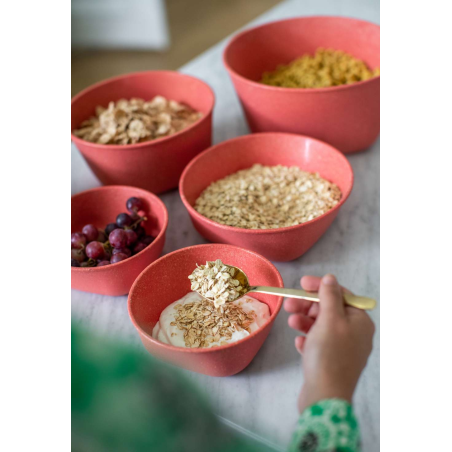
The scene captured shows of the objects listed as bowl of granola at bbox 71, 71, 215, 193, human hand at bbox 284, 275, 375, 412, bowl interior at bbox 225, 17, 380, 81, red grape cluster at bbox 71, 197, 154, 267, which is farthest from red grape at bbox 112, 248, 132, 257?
bowl interior at bbox 225, 17, 380, 81

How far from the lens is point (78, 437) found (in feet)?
1.59

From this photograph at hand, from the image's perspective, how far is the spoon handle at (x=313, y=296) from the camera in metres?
0.60

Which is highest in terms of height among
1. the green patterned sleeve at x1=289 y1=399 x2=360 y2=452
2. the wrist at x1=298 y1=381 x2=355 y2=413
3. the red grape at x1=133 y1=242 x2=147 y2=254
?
the green patterned sleeve at x1=289 y1=399 x2=360 y2=452

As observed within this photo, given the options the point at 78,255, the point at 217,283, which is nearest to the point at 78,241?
the point at 78,255

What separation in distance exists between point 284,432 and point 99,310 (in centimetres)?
36

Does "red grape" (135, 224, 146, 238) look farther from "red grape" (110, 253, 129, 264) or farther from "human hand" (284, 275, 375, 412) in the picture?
"human hand" (284, 275, 375, 412)

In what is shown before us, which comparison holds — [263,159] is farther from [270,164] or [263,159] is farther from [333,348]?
[333,348]

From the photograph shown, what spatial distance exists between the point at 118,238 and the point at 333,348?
406 mm

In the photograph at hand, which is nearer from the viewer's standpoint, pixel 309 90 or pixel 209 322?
pixel 209 322

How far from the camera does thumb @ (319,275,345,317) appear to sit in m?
0.59

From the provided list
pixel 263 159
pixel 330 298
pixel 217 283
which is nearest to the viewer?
pixel 330 298

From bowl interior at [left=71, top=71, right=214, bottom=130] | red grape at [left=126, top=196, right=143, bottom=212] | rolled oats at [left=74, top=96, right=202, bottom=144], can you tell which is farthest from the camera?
bowl interior at [left=71, top=71, right=214, bottom=130]

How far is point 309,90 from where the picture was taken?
990mm

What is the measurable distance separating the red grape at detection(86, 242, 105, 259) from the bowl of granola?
0.73 ft
